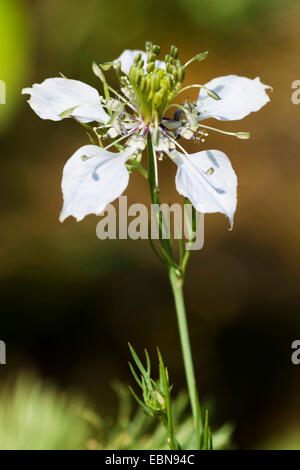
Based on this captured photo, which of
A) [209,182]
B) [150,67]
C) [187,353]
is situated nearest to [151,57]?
[150,67]

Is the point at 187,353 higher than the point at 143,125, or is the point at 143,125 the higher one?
the point at 143,125

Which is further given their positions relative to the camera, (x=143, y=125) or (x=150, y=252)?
(x=150, y=252)

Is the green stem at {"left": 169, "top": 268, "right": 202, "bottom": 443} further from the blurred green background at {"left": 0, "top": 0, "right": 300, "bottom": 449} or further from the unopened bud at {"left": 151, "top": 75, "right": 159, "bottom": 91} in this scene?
the blurred green background at {"left": 0, "top": 0, "right": 300, "bottom": 449}

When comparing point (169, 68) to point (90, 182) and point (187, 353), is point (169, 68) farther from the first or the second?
point (187, 353)

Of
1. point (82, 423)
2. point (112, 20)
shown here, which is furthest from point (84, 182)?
point (112, 20)

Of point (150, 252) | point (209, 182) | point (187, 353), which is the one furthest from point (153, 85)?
point (150, 252)

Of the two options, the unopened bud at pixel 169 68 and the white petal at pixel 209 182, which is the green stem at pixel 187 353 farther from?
the unopened bud at pixel 169 68

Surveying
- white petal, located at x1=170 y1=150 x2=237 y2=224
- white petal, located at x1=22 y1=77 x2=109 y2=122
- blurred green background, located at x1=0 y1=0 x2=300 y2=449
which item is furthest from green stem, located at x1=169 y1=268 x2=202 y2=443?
blurred green background, located at x1=0 y1=0 x2=300 y2=449

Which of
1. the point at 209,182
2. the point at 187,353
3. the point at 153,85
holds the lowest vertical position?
the point at 187,353

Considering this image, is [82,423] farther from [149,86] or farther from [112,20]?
[112,20]
